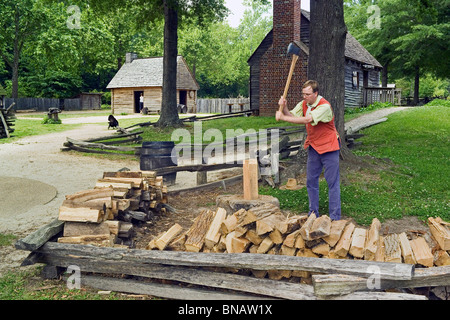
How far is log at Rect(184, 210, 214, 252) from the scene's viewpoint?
5047mm

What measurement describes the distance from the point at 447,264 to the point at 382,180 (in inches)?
205

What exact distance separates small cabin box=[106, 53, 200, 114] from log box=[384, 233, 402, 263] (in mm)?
38833

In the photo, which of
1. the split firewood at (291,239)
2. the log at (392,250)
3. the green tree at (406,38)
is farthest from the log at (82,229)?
the green tree at (406,38)

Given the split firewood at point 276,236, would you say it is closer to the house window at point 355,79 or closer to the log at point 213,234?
the log at point 213,234

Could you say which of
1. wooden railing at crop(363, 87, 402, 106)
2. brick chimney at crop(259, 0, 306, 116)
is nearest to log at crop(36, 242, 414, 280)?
brick chimney at crop(259, 0, 306, 116)

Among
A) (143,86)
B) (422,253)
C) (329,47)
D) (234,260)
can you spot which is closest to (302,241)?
(234,260)

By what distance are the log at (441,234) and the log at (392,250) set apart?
16.9 inches

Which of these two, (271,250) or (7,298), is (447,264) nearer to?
(271,250)

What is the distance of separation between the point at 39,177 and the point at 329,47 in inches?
313

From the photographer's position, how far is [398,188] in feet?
29.8

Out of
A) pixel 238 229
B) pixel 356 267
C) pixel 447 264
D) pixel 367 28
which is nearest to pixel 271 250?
pixel 238 229

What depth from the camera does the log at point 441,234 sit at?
4.67 metres

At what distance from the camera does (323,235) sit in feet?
15.2

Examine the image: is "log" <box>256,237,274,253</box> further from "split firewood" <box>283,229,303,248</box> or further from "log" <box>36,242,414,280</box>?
"log" <box>36,242,414,280</box>
